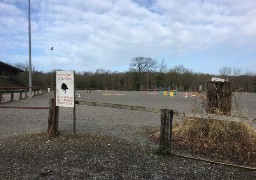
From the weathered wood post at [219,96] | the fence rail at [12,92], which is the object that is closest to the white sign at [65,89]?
the fence rail at [12,92]

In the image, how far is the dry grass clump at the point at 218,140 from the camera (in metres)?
6.64

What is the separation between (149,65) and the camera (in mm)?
112688

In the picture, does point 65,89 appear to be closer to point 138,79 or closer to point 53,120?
point 53,120

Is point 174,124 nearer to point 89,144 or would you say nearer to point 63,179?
point 89,144

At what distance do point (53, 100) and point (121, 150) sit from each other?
2.41 meters

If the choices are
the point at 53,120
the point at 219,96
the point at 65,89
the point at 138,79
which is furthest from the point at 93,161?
the point at 138,79

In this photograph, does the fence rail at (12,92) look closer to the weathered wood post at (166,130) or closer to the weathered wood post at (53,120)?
the weathered wood post at (53,120)

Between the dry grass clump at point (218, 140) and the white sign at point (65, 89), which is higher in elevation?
the white sign at point (65, 89)

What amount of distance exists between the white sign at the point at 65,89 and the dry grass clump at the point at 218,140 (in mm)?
2776

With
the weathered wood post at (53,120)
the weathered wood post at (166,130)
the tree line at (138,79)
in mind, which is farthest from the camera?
the tree line at (138,79)

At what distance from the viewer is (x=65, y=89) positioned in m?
8.06

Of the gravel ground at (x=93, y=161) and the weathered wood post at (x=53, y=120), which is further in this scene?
the weathered wood post at (x=53, y=120)

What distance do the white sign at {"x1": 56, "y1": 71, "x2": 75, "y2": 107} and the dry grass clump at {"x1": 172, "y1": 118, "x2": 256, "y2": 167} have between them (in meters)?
2.78

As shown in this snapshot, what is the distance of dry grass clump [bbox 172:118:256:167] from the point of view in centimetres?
664
